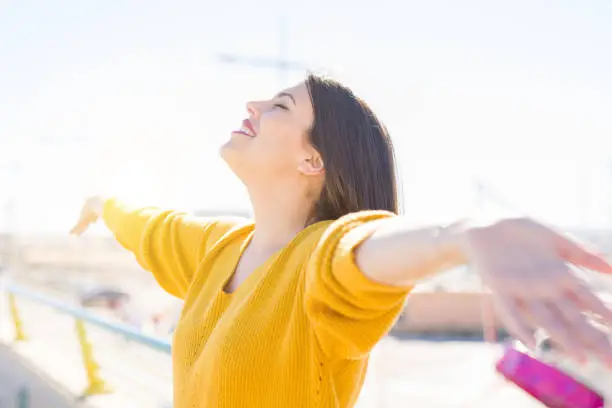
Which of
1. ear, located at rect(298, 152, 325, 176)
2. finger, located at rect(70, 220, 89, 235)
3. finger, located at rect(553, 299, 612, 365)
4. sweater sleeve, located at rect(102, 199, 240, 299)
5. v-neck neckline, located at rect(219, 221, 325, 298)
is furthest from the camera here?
finger, located at rect(70, 220, 89, 235)

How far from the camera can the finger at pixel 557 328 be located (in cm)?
48

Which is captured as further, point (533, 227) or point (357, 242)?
point (357, 242)

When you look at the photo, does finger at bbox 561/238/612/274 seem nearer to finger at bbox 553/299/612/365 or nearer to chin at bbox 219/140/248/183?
finger at bbox 553/299/612/365

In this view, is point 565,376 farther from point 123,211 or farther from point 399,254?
point 123,211

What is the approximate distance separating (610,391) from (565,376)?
42mm

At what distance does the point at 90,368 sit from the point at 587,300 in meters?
3.28

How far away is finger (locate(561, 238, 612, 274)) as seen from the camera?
524 mm

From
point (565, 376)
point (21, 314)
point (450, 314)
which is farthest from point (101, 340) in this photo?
point (450, 314)

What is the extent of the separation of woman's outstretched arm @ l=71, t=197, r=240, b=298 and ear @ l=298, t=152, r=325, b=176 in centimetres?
39

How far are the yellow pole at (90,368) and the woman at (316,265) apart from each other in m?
1.78

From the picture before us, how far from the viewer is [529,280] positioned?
20.6 inches

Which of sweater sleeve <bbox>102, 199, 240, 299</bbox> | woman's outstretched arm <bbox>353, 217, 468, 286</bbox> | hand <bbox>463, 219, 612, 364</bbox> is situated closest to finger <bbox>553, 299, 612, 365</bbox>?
hand <bbox>463, 219, 612, 364</bbox>

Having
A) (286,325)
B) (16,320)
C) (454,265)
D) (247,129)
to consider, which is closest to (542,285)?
(454,265)

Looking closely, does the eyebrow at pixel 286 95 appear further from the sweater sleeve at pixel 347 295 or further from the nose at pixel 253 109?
the sweater sleeve at pixel 347 295
